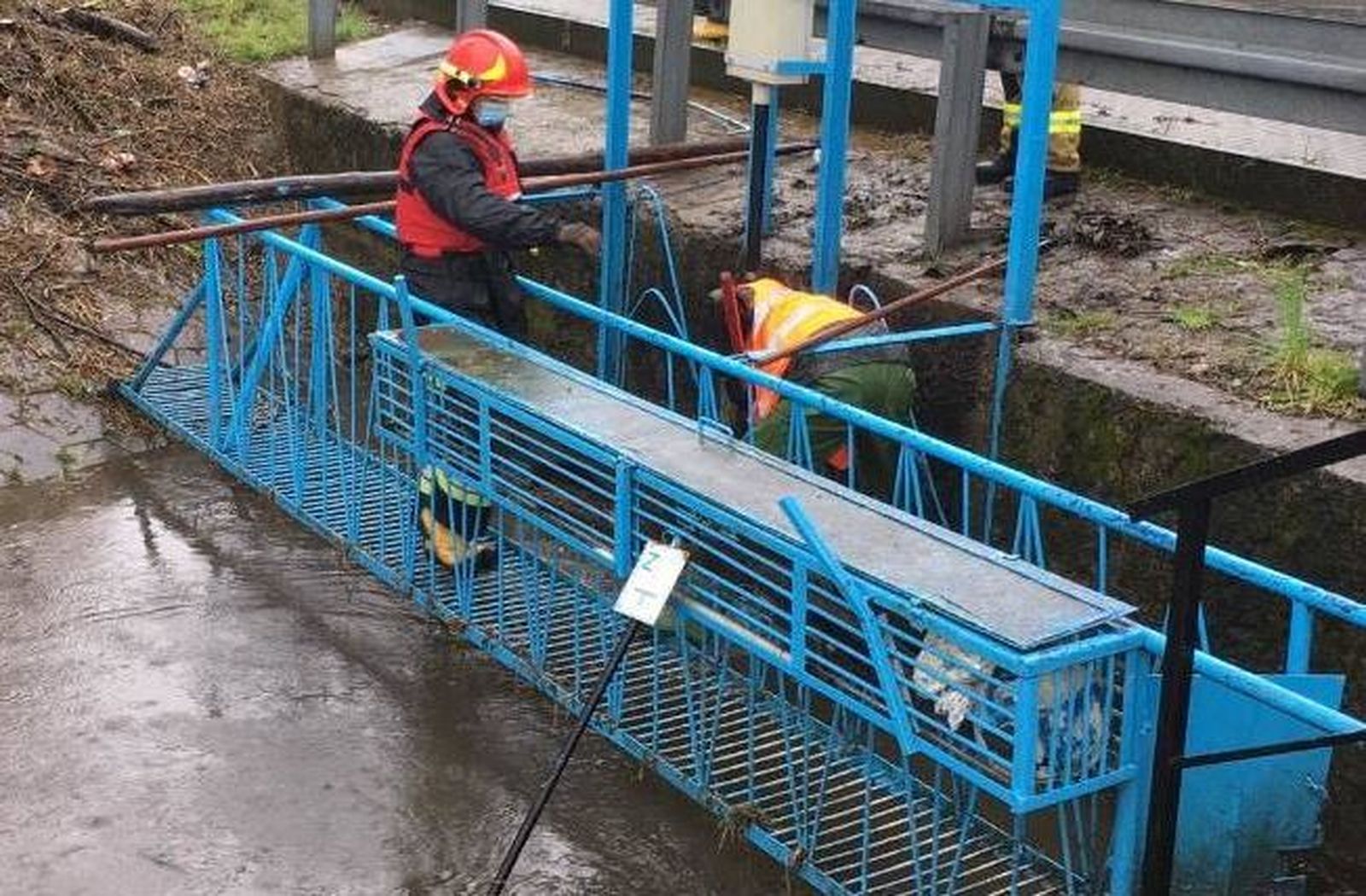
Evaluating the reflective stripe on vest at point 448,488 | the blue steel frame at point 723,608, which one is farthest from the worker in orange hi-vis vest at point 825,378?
the reflective stripe on vest at point 448,488

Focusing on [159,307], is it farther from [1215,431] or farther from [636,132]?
[1215,431]

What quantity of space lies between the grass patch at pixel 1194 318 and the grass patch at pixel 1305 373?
0.77 ft

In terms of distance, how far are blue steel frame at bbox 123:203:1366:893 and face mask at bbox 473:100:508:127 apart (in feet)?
2.05

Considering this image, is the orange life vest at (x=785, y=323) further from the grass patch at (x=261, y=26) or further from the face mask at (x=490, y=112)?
the grass patch at (x=261, y=26)

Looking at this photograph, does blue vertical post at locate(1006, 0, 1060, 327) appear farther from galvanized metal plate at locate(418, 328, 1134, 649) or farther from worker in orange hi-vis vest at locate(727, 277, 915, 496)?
galvanized metal plate at locate(418, 328, 1134, 649)

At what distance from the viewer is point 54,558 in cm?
643

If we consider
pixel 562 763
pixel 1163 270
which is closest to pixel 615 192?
pixel 1163 270

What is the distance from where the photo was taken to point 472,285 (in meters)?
6.46

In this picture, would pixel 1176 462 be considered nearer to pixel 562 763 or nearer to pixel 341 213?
pixel 562 763

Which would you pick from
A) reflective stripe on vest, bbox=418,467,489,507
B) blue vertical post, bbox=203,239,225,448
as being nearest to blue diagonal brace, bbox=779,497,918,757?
reflective stripe on vest, bbox=418,467,489,507

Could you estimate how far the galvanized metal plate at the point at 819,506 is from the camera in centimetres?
378

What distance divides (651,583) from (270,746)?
5.12 feet

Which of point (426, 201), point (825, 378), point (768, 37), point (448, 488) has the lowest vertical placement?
point (448, 488)

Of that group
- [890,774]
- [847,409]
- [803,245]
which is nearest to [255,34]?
[803,245]
